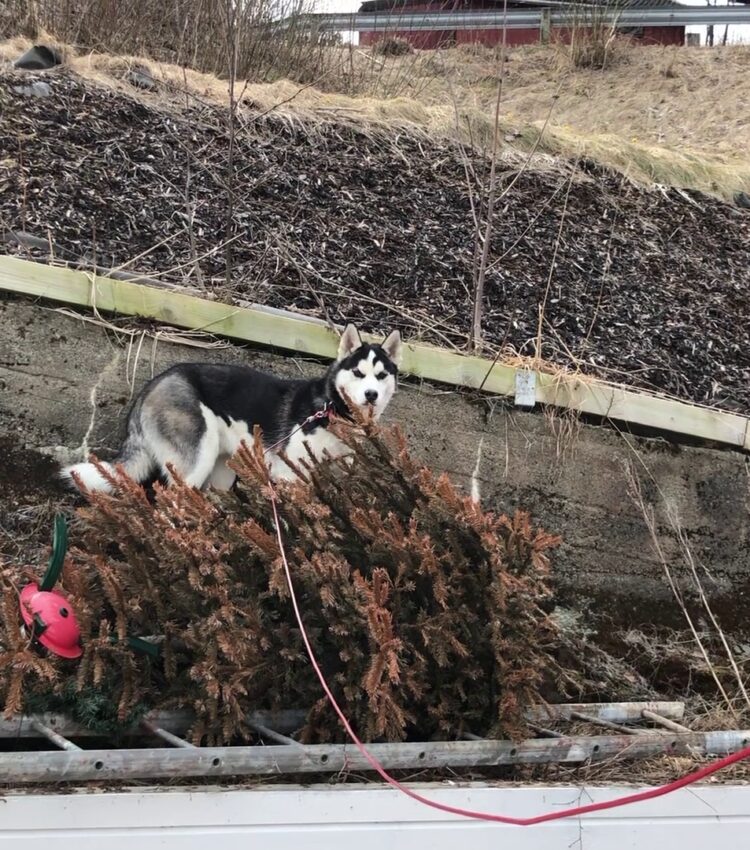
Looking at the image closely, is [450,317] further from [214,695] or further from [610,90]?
[610,90]

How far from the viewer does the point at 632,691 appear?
4273 mm

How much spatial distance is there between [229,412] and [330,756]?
2.30m

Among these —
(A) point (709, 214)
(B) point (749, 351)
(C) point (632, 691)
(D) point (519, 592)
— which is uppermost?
(A) point (709, 214)

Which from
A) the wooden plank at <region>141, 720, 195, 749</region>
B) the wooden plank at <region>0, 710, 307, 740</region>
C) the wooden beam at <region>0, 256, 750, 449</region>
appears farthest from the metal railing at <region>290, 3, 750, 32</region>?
the wooden plank at <region>141, 720, 195, 749</region>

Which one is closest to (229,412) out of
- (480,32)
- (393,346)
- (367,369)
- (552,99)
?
(367,369)

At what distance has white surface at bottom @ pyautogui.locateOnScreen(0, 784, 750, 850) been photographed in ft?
6.28

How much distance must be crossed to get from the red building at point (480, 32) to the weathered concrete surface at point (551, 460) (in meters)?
5.84

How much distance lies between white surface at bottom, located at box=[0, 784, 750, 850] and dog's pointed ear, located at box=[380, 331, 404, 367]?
2819 millimetres

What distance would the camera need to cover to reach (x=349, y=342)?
4.64m

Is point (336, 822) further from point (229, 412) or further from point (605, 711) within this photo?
point (229, 412)

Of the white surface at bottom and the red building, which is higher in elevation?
the red building

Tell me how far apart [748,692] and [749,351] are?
2.66 metres

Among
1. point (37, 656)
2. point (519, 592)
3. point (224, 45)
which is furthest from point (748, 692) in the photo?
point (224, 45)

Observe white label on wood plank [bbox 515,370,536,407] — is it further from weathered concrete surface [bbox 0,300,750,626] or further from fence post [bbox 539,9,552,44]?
fence post [bbox 539,9,552,44]
